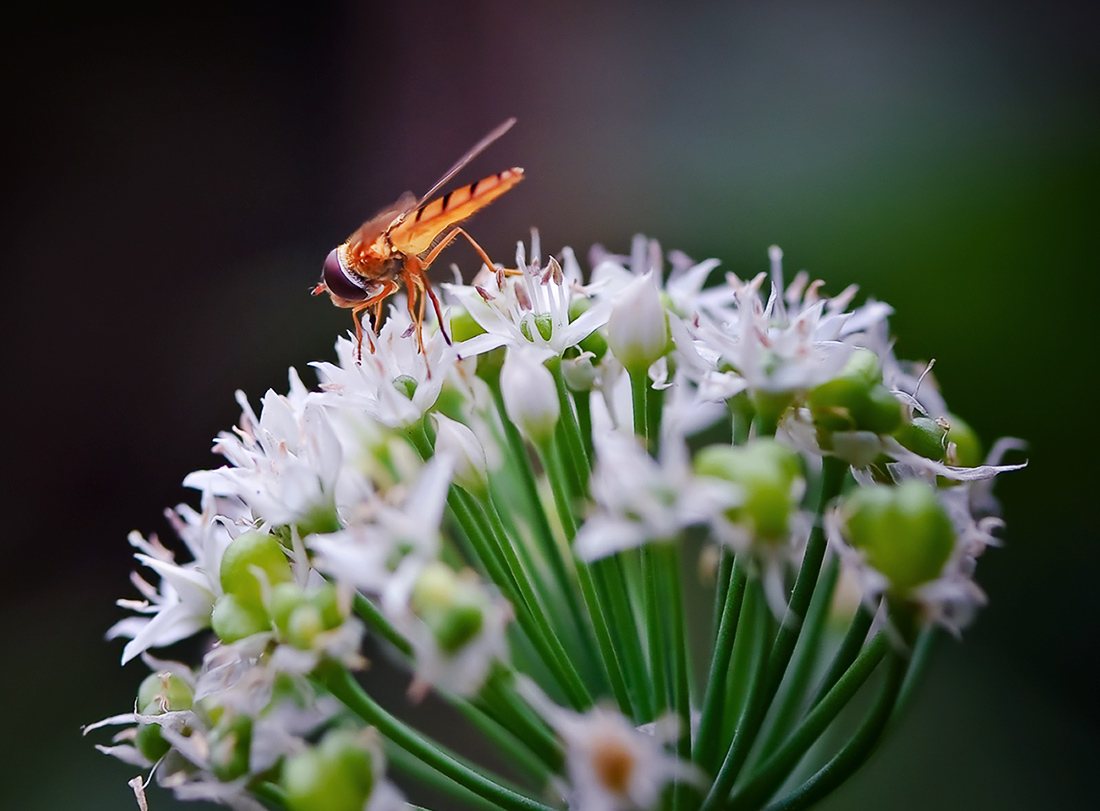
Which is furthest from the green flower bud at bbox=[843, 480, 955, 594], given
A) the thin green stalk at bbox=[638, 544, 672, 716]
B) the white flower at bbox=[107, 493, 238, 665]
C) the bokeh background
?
the bokeh background

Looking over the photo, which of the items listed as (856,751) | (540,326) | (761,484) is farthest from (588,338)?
(856,751)

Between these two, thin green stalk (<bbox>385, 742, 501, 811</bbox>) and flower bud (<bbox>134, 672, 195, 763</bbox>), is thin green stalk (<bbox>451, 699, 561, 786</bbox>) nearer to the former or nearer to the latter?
thin green stalk (<bbox>385, 742, 501, 811</bbox>)

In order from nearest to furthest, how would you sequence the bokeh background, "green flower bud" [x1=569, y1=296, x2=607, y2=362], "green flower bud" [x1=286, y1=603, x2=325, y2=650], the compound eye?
"green flower bud" [x1=286, y1=603, x2=325, y2=650]
"green flower bud" [x1=569, y1=296, x2=607, y2=362]
the compound eye
the bokeh background

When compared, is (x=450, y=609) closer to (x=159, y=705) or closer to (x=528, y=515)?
(x=159, y=705)

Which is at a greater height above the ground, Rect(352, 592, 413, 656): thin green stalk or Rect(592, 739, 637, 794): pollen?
Rect(352, 592, 413, 656): thin green stalk

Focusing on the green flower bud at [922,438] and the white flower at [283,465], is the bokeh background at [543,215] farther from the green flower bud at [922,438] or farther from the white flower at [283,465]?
the white flower at [283,465]

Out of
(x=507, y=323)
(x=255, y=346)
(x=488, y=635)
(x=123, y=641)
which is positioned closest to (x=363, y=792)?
(x=488, y=635)

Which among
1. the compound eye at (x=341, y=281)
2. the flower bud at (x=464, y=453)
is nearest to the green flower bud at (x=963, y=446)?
the flower bud at (x=464, y=453)
